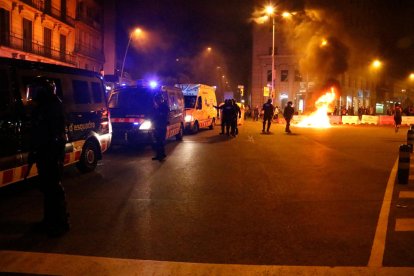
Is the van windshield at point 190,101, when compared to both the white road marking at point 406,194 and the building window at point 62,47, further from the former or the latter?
the building window at point 62,47

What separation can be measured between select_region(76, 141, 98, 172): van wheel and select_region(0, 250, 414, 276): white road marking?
209 inches

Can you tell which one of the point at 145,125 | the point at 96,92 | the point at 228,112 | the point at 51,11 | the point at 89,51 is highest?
the point at 51,11

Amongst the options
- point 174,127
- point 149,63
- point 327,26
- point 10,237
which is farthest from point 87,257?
point 149,63

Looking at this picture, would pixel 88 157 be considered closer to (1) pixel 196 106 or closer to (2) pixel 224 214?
(2) pixel 224 214

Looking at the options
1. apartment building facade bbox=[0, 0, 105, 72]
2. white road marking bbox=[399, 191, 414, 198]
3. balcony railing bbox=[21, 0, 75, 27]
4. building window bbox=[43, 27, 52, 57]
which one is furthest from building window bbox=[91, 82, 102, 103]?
building window bbox=[43, 27, 52, 57]

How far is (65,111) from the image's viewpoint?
8906 millimetres

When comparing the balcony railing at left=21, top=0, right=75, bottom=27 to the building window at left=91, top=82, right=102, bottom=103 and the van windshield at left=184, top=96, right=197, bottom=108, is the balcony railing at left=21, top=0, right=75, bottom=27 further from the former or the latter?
the building window at left=91, top=82, right=102, bottom=103

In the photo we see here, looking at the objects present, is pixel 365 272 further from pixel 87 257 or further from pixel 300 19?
pixel 300 19

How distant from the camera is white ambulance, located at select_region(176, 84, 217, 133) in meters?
21.9

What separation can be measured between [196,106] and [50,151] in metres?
17.3

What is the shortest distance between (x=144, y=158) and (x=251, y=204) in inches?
245

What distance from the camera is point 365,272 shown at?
4.34 meters

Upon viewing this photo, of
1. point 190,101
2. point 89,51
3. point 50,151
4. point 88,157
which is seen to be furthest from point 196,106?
point 89,51

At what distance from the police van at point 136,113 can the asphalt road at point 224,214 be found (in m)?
2.58
